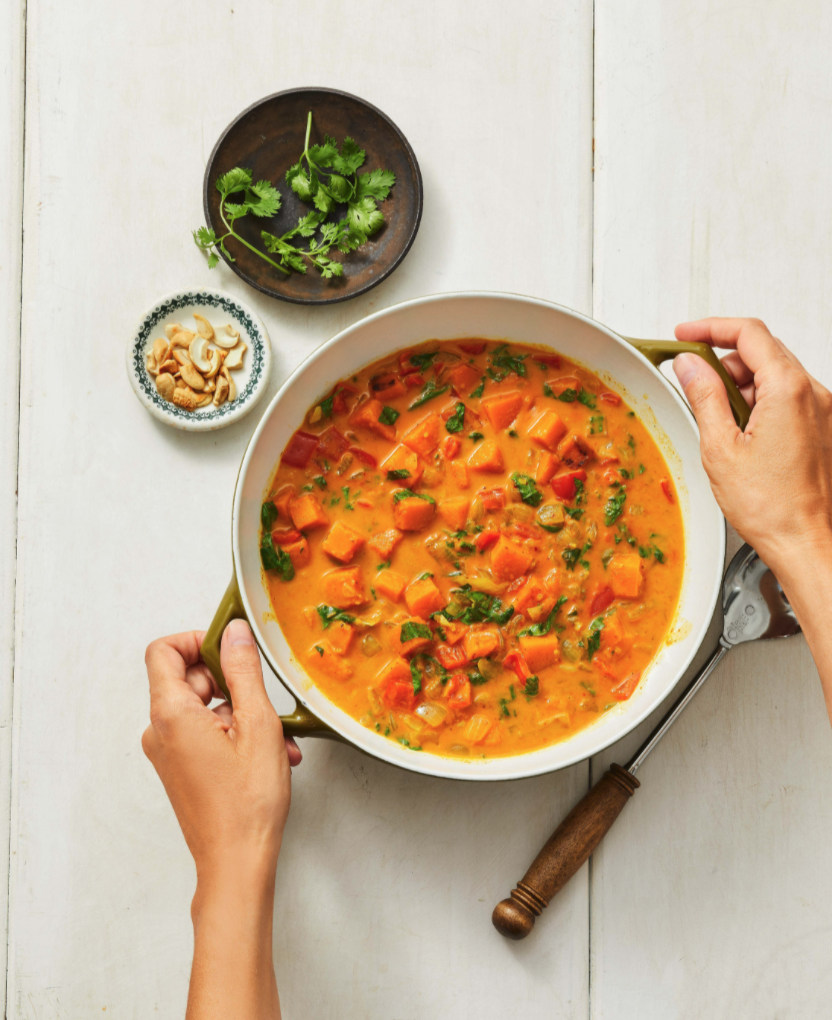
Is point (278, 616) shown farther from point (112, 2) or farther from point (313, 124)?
point (112, 2)

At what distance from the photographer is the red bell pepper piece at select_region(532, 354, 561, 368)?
2.99 m

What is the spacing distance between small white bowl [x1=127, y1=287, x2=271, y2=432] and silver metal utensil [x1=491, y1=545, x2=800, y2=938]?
190 cm

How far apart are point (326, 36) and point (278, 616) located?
2.25m

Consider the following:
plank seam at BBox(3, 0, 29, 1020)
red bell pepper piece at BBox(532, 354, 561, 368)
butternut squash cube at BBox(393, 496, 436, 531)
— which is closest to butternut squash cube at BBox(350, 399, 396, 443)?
butternut squash cube at BBox(393, 496, 436, 531)

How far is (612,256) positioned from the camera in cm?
325

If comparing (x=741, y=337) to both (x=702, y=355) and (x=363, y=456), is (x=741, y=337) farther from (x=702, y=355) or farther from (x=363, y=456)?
(x=363, y=456)

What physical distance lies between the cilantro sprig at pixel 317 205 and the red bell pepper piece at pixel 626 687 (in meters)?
1.82

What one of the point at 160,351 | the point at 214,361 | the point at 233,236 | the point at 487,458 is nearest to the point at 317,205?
the point at 233,236

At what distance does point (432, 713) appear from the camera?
115 inches

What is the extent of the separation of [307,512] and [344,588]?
0.97 ft

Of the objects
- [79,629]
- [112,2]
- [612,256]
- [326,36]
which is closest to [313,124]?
[326,36]

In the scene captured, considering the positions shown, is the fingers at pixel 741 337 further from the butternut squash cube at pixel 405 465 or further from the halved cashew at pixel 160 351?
the halved cashew at pixel 160 351

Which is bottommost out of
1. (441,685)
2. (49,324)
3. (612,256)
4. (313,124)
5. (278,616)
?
(441,685)

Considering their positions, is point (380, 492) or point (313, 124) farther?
point (313, 124)
